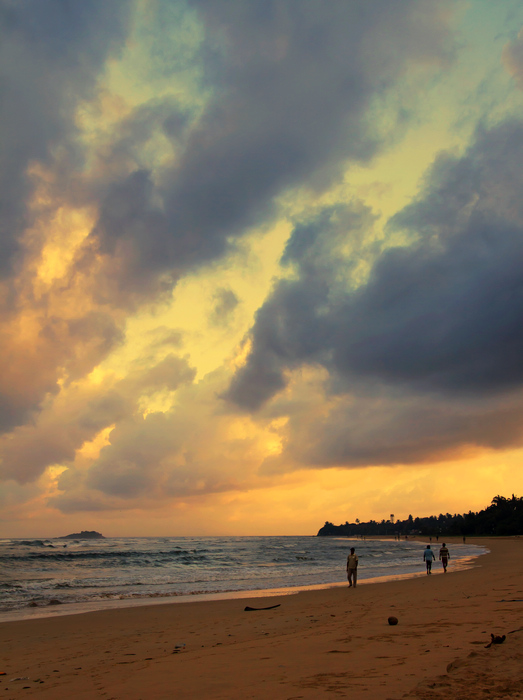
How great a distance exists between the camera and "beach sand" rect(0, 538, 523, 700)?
5.70m

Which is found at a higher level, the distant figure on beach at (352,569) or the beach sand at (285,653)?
the beach sand at (285,653)

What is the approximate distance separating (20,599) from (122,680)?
64.2 feet

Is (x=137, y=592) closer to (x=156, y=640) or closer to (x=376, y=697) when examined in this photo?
(x=156, y=640)

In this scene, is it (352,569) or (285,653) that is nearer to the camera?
(285,653)

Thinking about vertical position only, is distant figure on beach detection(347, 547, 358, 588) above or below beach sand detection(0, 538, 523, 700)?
below

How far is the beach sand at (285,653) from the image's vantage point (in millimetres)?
5703

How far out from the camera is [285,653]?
8305mm

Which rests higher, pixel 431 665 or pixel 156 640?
pixel 431 665

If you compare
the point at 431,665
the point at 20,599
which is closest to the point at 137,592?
the point at 20,599

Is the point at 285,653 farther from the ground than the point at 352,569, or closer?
farther from the ground

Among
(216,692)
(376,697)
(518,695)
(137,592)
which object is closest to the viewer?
(518,695)

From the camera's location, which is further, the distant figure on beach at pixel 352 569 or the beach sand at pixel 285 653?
the distant figure on beach at pixel 352 569

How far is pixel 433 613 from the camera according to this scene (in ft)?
37.8

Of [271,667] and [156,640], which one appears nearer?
[271,667]
